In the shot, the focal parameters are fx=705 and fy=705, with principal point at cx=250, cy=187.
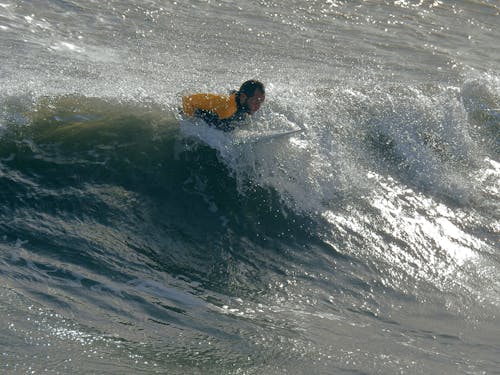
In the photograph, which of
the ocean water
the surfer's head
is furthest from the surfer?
the ocean water

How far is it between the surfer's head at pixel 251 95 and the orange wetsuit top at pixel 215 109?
8cm

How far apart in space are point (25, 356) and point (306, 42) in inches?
354

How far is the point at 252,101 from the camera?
20.1ft

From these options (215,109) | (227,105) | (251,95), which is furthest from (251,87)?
(215,109)

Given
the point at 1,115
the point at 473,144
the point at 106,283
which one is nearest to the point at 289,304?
the point at 106,283

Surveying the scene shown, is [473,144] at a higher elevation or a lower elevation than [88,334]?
higher

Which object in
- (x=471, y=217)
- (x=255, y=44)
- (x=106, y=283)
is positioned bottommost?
(x=106, y=283)

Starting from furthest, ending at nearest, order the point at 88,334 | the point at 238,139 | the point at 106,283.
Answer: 1. the point at 238,139
2. the point at 106,283
3. the point at 88,334

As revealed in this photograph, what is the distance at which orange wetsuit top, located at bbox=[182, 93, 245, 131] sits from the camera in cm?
625

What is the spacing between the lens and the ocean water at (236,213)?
429cm

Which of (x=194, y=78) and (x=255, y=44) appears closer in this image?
(x=194, y=78)

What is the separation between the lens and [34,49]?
9.55 meters

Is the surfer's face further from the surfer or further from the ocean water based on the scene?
the ocean water

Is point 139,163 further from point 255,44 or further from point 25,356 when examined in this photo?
point 255,44
